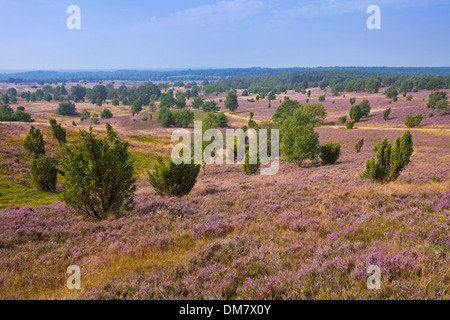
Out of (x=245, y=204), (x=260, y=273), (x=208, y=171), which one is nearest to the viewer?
(x=260, y=273)

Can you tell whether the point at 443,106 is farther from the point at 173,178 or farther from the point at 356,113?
the point at 173,178

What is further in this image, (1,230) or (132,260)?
(1,230)

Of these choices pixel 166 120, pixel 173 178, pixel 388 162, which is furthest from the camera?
pixel 166 120

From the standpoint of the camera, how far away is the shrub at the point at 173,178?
44.1ft

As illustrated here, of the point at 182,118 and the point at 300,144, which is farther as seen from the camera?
the point at 182,118

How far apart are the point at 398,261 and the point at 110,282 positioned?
19.0 feet

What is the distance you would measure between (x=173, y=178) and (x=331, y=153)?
2194cm

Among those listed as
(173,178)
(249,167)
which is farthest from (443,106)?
(173,178)

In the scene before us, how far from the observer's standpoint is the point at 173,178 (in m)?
13.7

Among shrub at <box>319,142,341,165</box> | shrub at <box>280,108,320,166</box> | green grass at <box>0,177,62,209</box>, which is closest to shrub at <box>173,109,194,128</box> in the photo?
shrub at <box>280,108,320,166</box>
